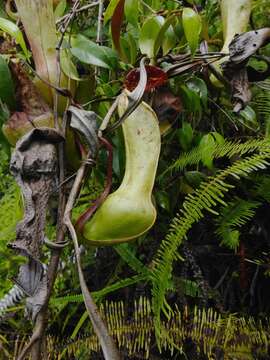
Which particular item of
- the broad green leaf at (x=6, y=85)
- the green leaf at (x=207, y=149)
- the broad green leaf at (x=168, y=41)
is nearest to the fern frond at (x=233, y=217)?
the green leaf at (x=207, y=149)

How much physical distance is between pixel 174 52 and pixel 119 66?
0.15 metres

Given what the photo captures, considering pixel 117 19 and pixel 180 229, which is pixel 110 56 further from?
pixel 180 229

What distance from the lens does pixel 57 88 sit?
0.73 m

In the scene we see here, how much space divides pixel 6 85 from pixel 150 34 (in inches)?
10.3

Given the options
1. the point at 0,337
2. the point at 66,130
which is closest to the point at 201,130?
the point at 66,130

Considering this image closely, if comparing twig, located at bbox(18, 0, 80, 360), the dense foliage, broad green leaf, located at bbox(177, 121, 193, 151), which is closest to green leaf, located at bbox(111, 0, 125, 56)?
the dense foliage

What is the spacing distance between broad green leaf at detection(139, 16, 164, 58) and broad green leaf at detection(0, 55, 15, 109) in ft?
0.78

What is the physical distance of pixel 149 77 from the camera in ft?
2.52

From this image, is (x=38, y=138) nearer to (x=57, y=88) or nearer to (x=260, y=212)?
(x=57, y=88)

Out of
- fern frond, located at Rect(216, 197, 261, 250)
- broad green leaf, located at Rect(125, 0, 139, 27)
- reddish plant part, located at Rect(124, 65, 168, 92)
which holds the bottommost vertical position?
fern frond, located at Rect(216, 197, 261, 250)

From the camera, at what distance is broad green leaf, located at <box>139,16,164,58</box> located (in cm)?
80

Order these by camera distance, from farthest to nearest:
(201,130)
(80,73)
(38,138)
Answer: (201,130) < (80,73) < (38,138)

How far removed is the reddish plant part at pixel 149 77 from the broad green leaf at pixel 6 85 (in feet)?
0.60

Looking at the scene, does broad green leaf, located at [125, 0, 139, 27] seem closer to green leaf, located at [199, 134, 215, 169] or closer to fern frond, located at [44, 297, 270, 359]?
green leaf, located at [199, 134, 215, 169]
